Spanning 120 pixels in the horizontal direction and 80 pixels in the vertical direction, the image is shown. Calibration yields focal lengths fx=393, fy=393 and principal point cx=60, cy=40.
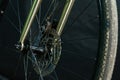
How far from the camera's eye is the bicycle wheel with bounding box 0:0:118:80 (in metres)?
1.28

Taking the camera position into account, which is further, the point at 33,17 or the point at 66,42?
the point at 66,42

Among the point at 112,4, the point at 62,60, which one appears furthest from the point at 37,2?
the point at 62,60

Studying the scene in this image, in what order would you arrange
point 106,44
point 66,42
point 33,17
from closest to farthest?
point 106,44 < point 33,17 < point 66,42

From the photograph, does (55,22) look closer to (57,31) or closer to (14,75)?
(57,31)

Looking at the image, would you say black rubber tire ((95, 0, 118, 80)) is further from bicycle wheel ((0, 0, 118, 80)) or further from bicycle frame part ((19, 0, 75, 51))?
bicycle frame part ((19, 0, 75, 51))

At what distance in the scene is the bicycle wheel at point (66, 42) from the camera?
50.5 inches

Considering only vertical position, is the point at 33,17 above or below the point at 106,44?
above

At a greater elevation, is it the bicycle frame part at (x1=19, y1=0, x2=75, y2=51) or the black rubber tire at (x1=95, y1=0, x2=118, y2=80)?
the bicycle frame part at (x1=19, y1=0, x2=75, y2=51)

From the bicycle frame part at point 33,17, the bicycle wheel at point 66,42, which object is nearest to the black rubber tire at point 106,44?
the bicycle wheel at point 66,42

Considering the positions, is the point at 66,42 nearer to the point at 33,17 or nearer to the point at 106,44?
the point at 33,17

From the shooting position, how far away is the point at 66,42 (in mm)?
2318

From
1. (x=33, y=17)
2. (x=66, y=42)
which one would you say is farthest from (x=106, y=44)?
(x=66, y=42)

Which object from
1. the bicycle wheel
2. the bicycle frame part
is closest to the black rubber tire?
the bicycle wheel

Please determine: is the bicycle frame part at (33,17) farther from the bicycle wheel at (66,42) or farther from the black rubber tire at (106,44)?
the black rubber tire at (106,44)
